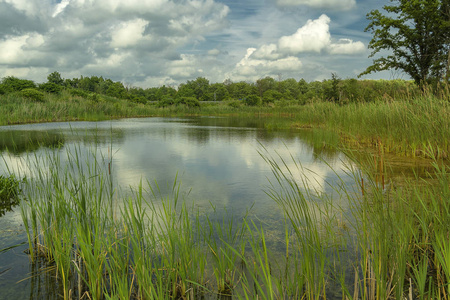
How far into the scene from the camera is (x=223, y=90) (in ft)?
242

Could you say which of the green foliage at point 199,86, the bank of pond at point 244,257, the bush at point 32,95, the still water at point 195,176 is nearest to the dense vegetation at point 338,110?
the bush at point 32,95

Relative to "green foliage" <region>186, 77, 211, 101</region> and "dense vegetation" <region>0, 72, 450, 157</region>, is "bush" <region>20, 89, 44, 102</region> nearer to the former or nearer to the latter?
"dense vegetation" <region>0, 72, 450, 157</region>

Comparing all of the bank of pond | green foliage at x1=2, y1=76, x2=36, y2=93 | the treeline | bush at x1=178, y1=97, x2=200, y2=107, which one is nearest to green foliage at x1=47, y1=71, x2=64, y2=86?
the treeline

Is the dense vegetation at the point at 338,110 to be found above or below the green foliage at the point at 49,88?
below

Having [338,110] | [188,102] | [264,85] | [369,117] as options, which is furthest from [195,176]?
[264,85]

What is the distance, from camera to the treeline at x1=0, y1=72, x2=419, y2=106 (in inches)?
713

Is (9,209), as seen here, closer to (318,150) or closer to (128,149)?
(128,149)

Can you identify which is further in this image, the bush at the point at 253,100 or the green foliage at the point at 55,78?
the green foliage at the point at 55,78

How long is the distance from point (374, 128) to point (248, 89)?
65.0 meters

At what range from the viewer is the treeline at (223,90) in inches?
713

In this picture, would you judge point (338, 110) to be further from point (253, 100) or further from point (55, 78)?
point (55, 78)

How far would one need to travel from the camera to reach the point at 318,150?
897 centimetres

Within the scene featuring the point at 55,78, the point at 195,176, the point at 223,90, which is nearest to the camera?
the point at 195,176

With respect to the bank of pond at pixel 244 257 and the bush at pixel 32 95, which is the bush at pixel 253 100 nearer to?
the bush at pixel 32 95
